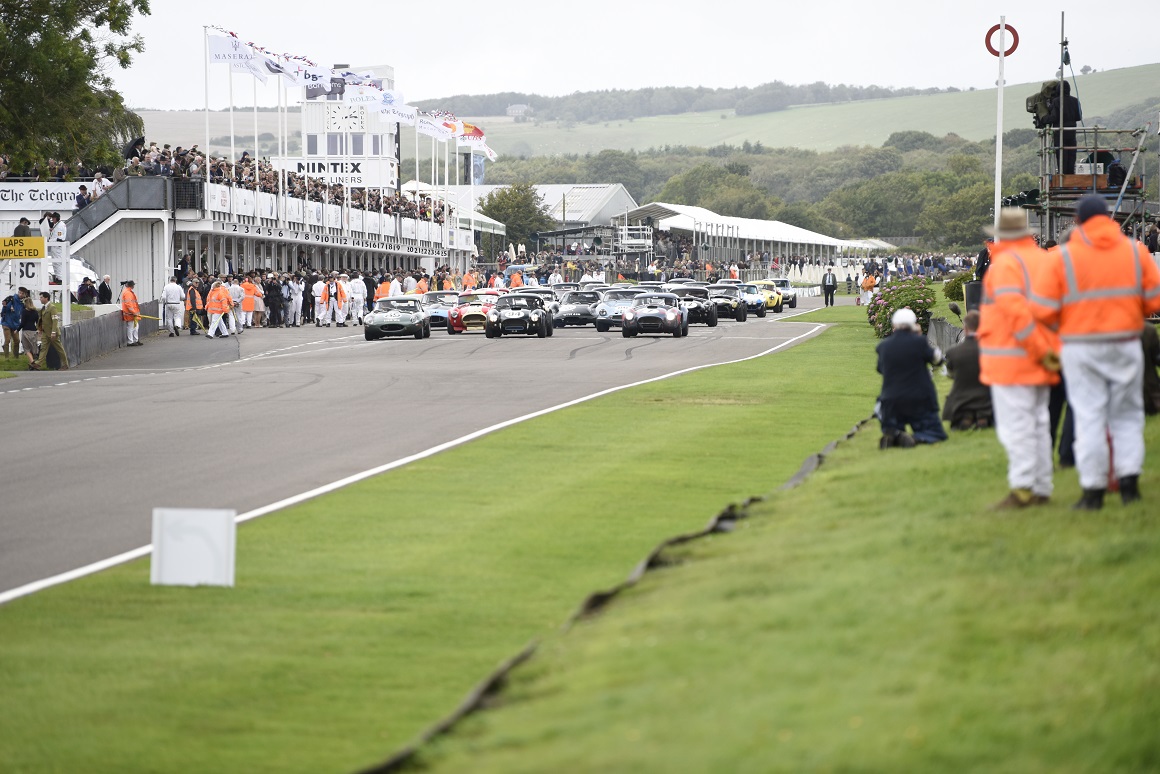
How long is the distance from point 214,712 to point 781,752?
322 centimetres

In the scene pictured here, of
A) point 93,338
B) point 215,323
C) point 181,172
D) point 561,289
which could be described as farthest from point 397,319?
point 561,289

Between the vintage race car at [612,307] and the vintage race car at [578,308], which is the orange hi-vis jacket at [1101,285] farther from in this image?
the vintage race car at [578,308]

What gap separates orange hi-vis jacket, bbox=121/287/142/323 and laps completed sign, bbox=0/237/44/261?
5412 mm

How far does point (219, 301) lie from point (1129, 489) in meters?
38.3

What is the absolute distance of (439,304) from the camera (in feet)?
170

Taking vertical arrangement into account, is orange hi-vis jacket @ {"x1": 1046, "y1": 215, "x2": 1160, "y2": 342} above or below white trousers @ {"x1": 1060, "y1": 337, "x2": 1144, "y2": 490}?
above

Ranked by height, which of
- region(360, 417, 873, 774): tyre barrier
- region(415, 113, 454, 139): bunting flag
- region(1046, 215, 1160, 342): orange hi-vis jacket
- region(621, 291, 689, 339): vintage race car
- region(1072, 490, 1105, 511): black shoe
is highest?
region(415, 113, 454, 139): bunting flag

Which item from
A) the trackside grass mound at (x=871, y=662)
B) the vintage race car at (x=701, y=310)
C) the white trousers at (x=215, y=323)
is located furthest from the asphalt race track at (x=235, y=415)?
the vintage race car at (x=701, y=310)

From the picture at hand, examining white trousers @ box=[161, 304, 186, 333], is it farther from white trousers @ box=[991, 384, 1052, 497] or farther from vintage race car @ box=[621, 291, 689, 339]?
white trousers @ box=[991, 384, 1052, 497]

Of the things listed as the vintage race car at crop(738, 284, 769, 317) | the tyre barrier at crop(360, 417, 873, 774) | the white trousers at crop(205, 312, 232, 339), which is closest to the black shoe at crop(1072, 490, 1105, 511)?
the tyre barrier at crop(360, 417, 873, 774)

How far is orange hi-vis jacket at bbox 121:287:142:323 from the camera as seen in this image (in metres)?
40.1

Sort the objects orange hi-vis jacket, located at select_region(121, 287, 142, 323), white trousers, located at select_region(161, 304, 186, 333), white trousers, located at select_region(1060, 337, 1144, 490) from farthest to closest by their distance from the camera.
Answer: white trousers, located at select_region(161, 304, 186, 333)
orange hi-vis jacket, located at select_region(121, 287, 142, 323)
white trousers, located at select_region(1060, 337, 1144, 490)

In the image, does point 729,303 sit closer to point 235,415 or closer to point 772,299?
point 772,299

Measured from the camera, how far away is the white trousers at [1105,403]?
364 inches
